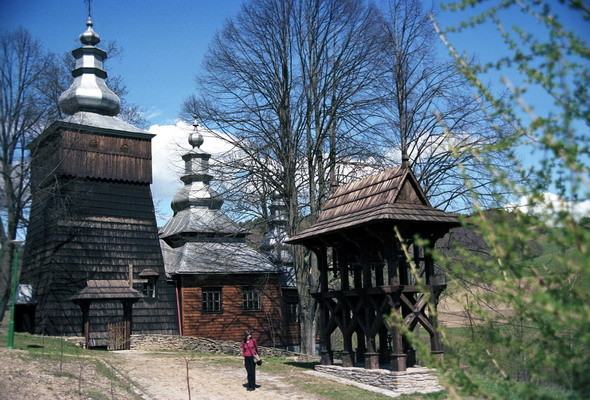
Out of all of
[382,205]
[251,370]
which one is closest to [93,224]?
[251,370]

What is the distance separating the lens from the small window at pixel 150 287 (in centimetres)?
2661

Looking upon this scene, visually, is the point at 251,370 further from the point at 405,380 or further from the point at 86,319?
the point at 86,319

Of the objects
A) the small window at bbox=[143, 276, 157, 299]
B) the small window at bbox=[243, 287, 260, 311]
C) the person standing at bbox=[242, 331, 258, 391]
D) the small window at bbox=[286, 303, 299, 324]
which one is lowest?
the person standing at bbox=[242, 331, 258, 391]

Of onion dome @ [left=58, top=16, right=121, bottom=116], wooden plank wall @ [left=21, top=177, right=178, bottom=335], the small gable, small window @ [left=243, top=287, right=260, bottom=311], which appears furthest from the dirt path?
onion dome @ [left=58, top=16, right=121, bottom=116]

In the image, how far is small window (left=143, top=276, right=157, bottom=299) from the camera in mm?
26609

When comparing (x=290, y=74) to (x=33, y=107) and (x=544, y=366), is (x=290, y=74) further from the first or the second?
(x=544, y=366)

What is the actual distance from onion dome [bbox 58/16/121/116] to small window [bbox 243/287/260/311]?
10071 mm

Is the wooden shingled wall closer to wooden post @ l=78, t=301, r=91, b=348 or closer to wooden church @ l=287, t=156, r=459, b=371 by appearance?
wooden post @ l=78, t=301, r=91, b=348

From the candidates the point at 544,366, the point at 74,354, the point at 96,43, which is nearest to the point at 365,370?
the point at 74,354

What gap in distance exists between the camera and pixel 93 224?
84.7 ft

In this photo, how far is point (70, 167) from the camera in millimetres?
25609

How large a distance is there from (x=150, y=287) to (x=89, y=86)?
8968 mm

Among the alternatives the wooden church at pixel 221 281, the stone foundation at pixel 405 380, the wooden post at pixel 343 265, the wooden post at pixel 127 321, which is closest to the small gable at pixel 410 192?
the wooden post at pixel 343 265

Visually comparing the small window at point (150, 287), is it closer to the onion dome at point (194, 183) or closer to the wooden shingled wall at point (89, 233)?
the wooden shingled wall at point (89, 233)
